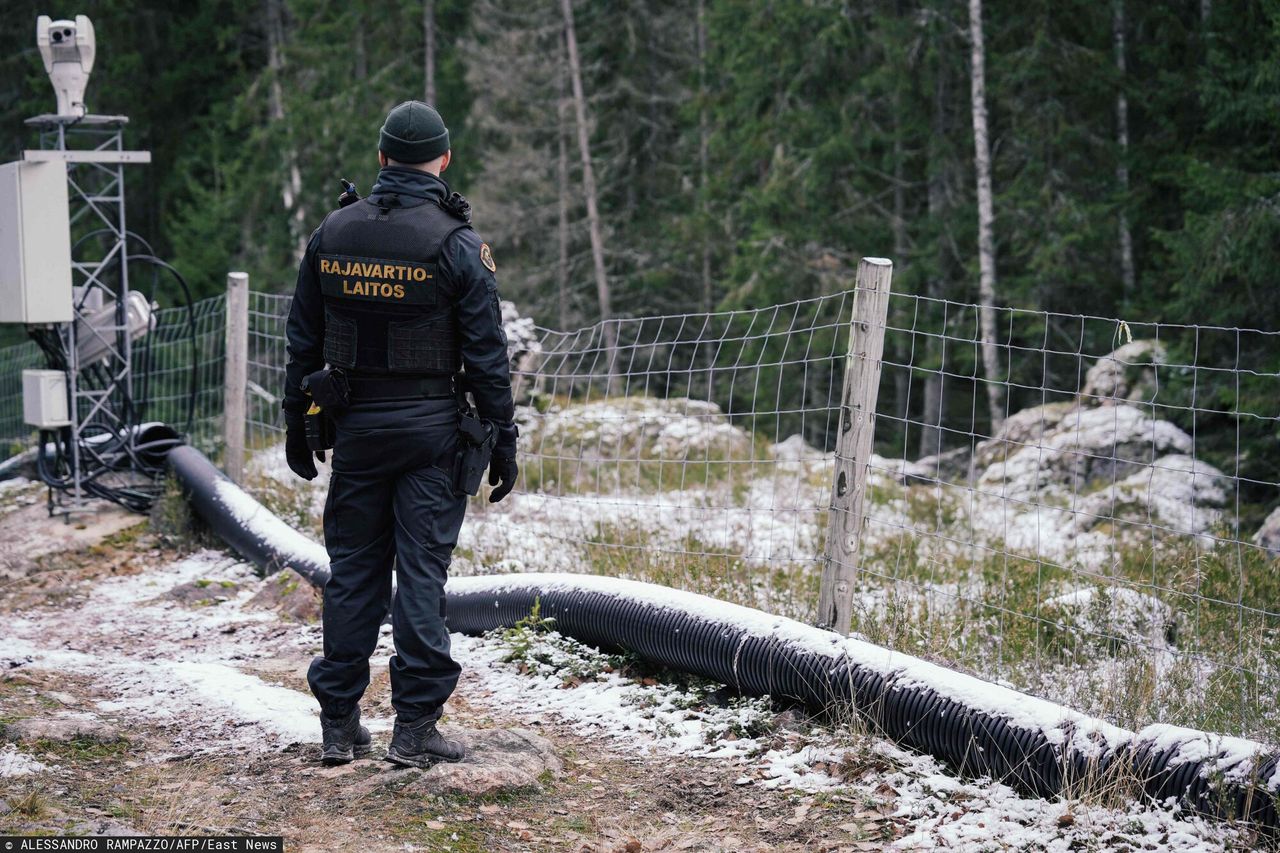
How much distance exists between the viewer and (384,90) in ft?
89.4

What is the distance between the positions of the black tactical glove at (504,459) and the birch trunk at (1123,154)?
1582 centimetres

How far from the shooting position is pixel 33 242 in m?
7.31

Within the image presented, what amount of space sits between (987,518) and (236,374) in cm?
631

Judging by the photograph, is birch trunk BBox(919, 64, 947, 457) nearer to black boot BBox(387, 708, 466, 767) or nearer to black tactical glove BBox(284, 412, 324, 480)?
black tactical glove BBox(284, 412, 324, 480)

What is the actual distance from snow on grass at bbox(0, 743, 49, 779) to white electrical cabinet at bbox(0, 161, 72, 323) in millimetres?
4334

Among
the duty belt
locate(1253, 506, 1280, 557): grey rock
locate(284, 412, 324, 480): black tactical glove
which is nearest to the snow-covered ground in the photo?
locate(284, 412, 324, 480): black tactical glove

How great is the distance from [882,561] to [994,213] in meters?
13.7

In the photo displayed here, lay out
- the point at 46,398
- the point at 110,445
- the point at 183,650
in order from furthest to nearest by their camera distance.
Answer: the point at 110,445 → the point at 46,398 → the point at 183,650

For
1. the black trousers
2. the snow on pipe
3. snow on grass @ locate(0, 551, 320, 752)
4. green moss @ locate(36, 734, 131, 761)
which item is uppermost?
the black trousers

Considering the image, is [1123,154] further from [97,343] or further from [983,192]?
[97,343]

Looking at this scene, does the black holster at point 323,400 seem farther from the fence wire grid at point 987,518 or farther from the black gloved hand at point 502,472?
the fence wire grid at point 987,518

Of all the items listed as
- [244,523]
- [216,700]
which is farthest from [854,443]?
[244,523]

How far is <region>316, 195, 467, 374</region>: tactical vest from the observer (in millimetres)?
3730

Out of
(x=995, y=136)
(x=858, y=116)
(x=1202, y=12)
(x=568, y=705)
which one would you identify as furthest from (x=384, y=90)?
(x=568, y=705)
